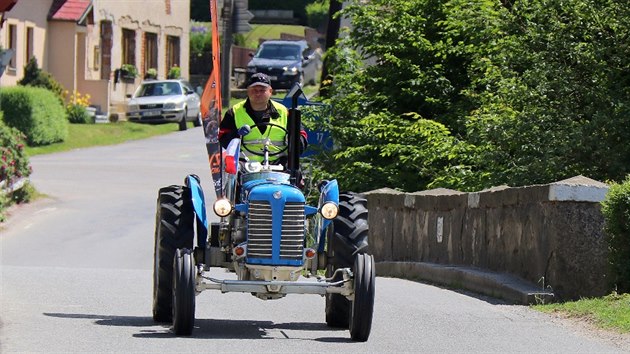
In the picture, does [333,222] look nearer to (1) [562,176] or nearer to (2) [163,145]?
(1) [562,176]

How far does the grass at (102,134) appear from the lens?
148 feet

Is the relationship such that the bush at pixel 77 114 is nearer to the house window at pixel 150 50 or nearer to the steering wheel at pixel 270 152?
the house window at pixel 150 50

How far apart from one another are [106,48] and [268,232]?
48531 mm

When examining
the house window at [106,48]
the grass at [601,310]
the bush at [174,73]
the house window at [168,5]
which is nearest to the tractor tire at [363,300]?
the grass at [601,310]

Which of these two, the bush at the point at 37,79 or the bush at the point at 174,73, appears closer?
the bush at the point at 37,79

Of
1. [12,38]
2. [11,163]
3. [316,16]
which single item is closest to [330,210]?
[11,163]

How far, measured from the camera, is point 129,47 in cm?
6284

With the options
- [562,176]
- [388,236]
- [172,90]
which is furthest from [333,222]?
[172,90]

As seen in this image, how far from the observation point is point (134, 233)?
29.6 metres

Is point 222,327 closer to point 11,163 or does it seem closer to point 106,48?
point 11,163

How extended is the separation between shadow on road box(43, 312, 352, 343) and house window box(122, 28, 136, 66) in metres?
50.3

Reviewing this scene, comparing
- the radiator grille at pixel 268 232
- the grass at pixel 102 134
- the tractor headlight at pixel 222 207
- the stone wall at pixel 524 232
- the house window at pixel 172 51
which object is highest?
the house window at pixel 172 51

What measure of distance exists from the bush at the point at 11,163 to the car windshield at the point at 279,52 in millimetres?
29367

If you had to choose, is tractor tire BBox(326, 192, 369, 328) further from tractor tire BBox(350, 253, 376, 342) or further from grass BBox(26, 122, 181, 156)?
grass BBox(26, 122, 181, 156)
